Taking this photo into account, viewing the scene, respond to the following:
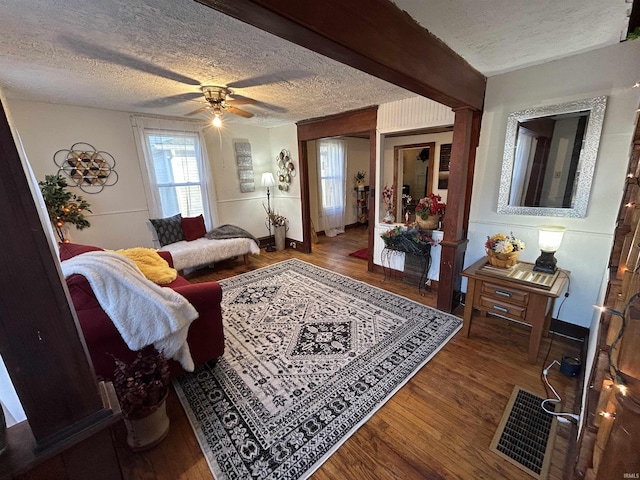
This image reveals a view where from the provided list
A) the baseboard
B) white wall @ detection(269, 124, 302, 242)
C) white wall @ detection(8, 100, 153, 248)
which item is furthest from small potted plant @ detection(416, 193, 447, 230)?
white wall @ detection(8, 100, 153, 248)

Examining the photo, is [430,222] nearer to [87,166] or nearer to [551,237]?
[551,237]

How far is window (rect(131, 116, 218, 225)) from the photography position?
12.2ft

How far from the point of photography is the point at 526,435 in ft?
4.78

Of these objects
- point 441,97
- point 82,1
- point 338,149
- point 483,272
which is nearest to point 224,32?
point 82,1

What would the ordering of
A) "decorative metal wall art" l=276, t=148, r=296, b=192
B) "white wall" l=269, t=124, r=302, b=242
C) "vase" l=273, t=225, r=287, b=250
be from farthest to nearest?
"vase" l=273, t=225, r=287, b=250 < "decorative metal wall art" l=276, t=148, r=296, b=192 < "white wall" l=269, t=124, r=302, b=242

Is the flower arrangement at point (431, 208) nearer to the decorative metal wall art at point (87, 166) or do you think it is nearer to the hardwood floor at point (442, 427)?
the hardwood floor at point (442, 427)

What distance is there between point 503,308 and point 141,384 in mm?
2539

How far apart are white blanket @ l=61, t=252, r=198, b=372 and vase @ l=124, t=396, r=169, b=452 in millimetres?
312

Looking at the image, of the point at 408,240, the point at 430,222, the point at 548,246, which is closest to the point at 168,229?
the point at 408,240

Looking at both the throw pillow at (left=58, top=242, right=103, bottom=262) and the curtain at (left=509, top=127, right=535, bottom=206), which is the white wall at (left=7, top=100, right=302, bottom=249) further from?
the curtain at (left=509, top=127, right=535, bottom=206)

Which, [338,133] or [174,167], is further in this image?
[174,167]

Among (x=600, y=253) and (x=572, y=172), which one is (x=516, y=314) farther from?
(x=572, y=172)

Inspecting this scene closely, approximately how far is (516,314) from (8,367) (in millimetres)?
2718

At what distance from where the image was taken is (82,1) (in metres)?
1.28
